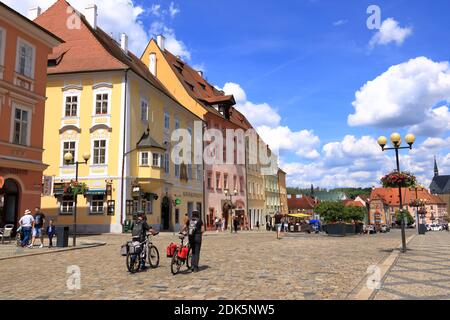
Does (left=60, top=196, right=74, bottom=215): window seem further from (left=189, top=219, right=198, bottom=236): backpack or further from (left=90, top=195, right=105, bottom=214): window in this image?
(left=189, top=219, right=198, bottom=236): backpack

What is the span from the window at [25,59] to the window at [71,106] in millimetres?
8686

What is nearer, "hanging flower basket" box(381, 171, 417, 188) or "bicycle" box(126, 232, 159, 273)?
"bicycle" box(126, 232, 159, 273)

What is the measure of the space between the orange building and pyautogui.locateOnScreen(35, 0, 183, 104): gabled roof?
727 centimetres

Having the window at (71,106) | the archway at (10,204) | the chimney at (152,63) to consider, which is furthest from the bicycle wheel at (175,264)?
the chimney at (152,63)

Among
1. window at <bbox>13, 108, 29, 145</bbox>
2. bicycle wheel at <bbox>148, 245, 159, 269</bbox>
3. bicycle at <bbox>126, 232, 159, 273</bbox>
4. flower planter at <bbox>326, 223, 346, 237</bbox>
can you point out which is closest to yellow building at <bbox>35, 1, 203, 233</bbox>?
window at <bbox>13, 108, 29, 145</bbox>

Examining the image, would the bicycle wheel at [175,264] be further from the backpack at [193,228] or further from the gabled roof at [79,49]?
the gabled roof at [79,49]

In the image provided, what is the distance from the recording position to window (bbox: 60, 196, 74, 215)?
31422 millimetres

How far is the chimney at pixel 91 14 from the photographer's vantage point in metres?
36.3

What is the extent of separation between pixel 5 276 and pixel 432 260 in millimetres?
12528

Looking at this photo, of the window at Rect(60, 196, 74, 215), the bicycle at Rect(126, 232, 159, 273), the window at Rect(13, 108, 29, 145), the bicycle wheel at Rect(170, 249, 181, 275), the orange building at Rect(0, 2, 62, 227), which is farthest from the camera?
the window at Rect(60, 196, 74, 215)

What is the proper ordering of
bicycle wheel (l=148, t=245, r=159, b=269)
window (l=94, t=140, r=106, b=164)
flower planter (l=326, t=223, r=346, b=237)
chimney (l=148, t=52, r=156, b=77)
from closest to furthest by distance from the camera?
bicycle wheel (l=148, t=245, r=159, b=269) < window (l=94, t=140, r=106, b=164) < flower planter (l=326, t=223, r=346, b=237) < chimney (l=148, t=52, r=156, b=77)

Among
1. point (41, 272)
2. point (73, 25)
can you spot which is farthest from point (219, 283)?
point (73, 25)

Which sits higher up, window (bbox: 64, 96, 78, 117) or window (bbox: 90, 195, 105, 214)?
window (bbox: 64, 96, 78, 117)
